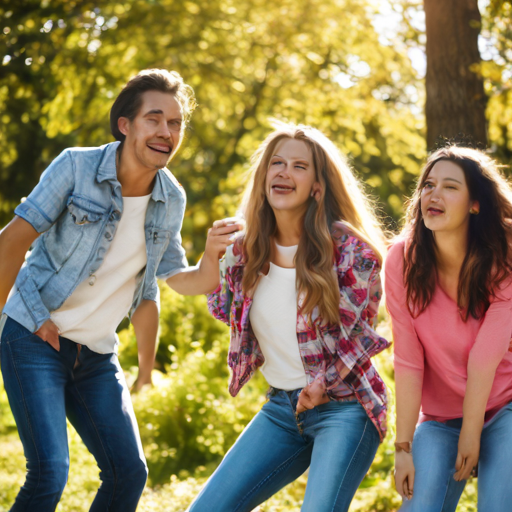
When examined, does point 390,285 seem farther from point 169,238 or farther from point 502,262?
point 169,238

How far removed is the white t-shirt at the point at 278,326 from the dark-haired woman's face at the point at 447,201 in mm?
662

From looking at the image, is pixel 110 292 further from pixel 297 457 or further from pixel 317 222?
pixel 297 457

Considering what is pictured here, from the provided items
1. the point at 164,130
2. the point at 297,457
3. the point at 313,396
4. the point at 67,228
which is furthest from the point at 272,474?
the point at 164,130

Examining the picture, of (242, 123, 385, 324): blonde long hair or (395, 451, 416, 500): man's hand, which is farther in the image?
(242, 123, 385, 324): blonde long hair

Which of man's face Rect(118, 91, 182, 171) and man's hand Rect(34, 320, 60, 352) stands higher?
man's face Rect(118, 91, 182, 171)

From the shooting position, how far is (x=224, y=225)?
10.1 feet

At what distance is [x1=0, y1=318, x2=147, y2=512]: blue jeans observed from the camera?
2.65 metres

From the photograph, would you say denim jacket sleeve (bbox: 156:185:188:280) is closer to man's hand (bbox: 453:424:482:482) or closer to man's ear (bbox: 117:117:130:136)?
man's ear (bbox: 117:117:130:136)

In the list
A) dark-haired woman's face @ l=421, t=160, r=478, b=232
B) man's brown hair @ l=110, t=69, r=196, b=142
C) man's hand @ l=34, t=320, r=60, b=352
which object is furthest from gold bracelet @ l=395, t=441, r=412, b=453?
man's brown hair @ l=110, t=69, r=196, b=142

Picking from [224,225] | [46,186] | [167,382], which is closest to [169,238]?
[224,225]

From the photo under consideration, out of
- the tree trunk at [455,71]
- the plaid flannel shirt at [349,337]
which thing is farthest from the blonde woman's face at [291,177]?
the tree trunk at [455,71]

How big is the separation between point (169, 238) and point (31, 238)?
0.71 m

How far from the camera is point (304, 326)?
2838mm

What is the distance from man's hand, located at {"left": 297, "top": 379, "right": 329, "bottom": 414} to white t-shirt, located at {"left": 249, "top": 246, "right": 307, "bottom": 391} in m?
0.12
